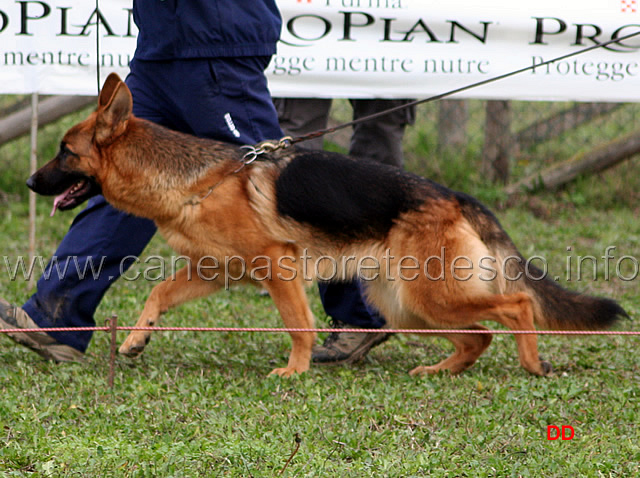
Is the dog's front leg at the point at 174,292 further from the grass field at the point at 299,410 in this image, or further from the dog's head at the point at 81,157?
the dog's head at the point at 81,157

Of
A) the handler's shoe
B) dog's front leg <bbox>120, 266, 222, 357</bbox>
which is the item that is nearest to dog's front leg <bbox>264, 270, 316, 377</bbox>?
dog's front leg <bbox>120, 266, 222, 357</bbox>

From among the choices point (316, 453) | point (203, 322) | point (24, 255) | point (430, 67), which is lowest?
point (24, 255)

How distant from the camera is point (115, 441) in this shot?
2.78 m

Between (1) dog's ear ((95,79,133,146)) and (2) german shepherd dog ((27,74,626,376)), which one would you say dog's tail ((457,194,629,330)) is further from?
(1) dog's ear ((95,79,133,146))

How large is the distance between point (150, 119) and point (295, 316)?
45.7 inches

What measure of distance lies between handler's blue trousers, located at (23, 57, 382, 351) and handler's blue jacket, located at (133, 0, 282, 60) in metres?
0.06

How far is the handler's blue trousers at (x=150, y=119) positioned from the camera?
3.69m

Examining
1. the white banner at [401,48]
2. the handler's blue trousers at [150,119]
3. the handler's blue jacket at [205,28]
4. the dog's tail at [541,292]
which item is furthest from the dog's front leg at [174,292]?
the white banner at [401,48]

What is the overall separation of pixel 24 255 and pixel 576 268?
4040mm

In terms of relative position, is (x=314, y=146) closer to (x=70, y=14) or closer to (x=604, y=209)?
(x=70, y=14)

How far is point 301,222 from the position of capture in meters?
3.71

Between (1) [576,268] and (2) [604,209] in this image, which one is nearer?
(1) [576,268]

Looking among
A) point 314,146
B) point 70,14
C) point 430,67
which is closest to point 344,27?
point 430,67

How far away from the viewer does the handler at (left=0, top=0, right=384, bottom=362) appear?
A: 3617 mm
